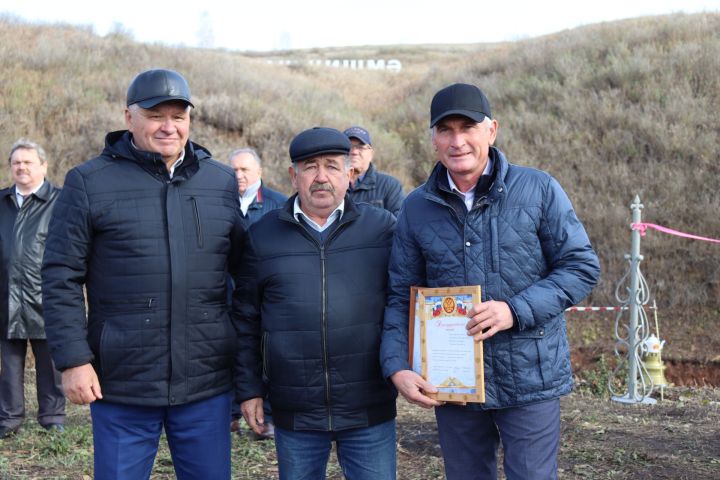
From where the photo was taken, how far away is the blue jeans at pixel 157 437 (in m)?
3.03

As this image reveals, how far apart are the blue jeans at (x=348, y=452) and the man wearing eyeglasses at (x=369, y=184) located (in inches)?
132

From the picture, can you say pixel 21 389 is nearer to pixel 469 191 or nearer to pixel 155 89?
pixel 155 89

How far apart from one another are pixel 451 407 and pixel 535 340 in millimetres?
461

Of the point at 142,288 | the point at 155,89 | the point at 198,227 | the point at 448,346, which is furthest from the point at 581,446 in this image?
the point at 155,89

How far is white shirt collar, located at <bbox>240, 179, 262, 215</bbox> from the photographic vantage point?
6008 mm

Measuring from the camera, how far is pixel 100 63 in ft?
56.7

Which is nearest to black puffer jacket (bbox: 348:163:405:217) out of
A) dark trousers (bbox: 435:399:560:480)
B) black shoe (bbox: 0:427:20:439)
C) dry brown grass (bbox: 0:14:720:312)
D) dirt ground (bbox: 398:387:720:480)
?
dirt ground (bbox: 398:387:720:480)

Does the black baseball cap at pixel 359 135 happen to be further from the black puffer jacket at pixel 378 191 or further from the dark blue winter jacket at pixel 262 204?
the dark blue winter jacket at pixel 262 204

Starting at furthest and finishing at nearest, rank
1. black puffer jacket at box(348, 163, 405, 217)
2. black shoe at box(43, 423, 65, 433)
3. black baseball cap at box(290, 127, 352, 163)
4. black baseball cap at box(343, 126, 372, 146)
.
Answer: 1. black puffer jacket at box(348, 163, 405, 217)
2. black baseball cap at box(343, 126, 372, 146)
3. black shoe at box(43, 423, 65, 433)
4. black baseball cap at box(290, 127, 352, 163)

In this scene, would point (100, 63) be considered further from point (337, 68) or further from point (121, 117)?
point (337, 68)

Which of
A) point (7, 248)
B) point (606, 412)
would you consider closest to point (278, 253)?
point (7, 248)

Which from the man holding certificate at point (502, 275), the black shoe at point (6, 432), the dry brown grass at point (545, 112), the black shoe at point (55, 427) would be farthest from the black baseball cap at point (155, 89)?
the dry brown grass at point (545, 112)

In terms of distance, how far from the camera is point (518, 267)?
2854mm

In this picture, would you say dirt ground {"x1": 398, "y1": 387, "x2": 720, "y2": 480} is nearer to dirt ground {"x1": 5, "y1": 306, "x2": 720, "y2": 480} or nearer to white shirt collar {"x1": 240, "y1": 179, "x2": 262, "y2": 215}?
dirt ground {"x1": 5, "y1": 306, "x2": 720, "y2": 480}
